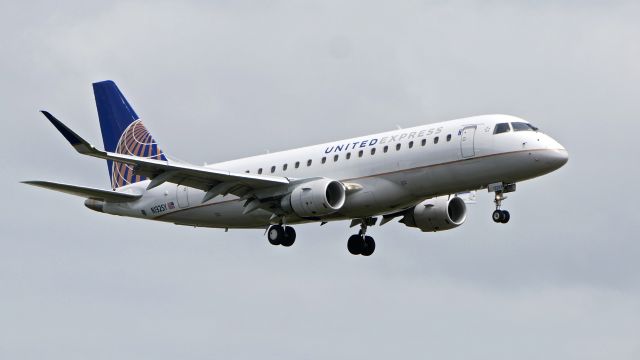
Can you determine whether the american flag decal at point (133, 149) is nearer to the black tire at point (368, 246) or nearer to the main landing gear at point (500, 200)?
the black tire at point (368, 246)

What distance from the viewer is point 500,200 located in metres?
51.3

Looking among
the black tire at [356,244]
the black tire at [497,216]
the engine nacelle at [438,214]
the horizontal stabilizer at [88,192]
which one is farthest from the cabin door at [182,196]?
the black tire at [497,216]

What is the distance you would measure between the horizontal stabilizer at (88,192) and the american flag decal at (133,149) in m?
1.90

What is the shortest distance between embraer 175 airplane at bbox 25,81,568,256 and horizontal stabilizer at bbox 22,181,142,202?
5 cm

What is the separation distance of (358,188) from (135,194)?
10.8 m

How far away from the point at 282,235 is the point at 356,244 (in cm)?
522

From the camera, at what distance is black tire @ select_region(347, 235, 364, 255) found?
58.8 meters

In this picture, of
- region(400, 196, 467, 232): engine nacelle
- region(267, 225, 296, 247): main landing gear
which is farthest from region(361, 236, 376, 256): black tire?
region(267, 225, 296, 247): main landing gear

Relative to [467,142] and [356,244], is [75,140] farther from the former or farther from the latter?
[356,244]

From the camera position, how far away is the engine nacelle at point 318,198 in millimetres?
52250

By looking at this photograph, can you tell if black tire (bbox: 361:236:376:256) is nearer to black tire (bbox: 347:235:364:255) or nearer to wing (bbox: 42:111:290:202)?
black tire (bbox: 347:235:364:255)

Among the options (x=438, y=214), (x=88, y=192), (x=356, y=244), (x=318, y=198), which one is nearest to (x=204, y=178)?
(x=318, y=198)

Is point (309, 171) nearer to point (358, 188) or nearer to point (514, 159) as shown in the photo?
point (358, 188)

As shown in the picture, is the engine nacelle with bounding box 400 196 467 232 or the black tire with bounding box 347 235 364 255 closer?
the engine nacelle with bounding box 400 196 467 232
